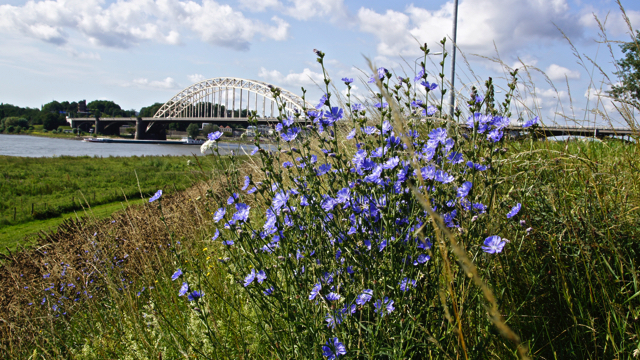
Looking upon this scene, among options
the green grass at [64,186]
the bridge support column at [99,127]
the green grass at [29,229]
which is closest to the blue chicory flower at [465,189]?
the green grass at [29,229]

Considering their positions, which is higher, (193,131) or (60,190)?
(193,131)

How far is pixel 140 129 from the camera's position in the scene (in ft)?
194

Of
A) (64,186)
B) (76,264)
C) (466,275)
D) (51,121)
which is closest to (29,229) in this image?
(76,264)

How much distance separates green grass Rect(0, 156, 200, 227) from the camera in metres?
9.13

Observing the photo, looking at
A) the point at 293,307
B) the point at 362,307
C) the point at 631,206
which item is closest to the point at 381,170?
the point at 362,307

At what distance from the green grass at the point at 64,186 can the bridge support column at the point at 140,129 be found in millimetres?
43237

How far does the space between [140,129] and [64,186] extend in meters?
51.7

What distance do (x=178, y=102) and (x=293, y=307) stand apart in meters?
68.3

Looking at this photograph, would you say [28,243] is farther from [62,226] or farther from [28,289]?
[28,289]

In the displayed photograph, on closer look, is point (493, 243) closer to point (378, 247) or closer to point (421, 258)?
point (421, 258)

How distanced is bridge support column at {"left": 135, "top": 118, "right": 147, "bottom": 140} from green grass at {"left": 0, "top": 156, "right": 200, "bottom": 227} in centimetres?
4324

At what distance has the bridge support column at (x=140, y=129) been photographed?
2288 inches

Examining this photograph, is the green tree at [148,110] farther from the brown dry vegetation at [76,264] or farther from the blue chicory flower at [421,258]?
the blue chicory flower at [421,258]

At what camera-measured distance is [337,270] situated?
1.43 meters
